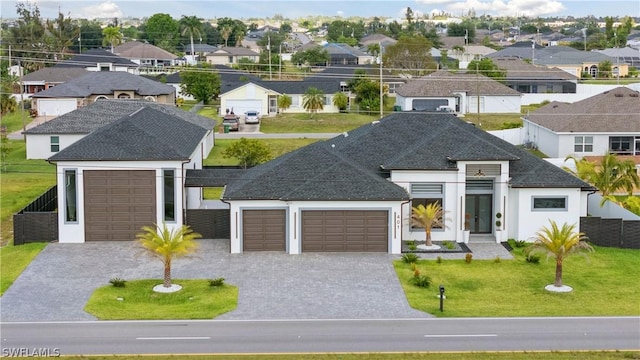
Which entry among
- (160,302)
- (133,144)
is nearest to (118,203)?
(133,144)

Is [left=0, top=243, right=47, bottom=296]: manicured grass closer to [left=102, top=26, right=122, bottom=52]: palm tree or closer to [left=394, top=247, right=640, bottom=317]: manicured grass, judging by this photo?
[left=394, top=247, right=640, bottom=317]: manicured grass

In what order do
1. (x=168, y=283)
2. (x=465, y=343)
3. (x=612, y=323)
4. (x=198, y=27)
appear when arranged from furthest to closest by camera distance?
(x=198, y=27), (x=168, y=283), (x=612, y=323), (x=465, y=343)

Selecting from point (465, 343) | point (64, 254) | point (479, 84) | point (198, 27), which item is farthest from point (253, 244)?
point (198, 27)

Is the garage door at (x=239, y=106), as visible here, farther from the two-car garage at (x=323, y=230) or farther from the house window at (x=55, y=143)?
the two-car garage at (x=323, y=230)

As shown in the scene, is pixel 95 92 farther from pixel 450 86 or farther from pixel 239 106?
pixel 450 86

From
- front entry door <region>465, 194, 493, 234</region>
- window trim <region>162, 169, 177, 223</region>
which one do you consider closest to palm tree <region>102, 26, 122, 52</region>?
window trim <region>162, 169, 177, 223</region>

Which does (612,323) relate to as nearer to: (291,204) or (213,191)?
(291,204)
